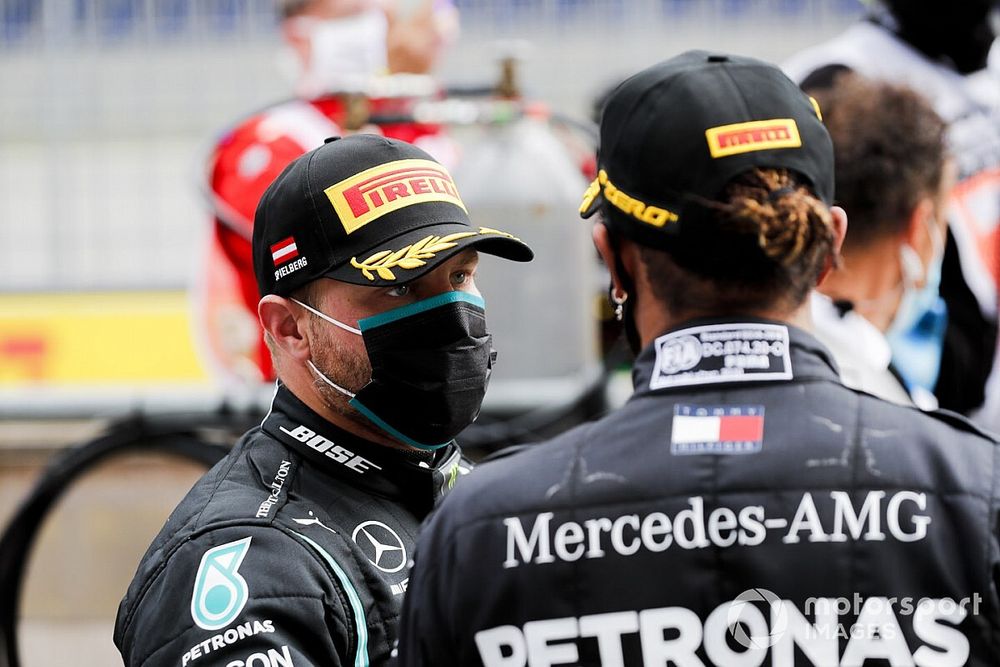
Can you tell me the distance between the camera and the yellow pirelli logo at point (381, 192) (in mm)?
2283

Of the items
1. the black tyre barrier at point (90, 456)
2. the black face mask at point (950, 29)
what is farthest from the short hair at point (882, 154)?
the black tyre barrier at point (90, 456)

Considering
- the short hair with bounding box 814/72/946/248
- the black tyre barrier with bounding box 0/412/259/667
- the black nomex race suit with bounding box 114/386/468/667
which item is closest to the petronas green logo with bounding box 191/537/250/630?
the black nomex race suit with bounding box 114/386/468/667

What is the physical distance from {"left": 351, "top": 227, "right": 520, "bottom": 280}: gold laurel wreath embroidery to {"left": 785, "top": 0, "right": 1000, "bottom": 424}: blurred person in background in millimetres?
2093

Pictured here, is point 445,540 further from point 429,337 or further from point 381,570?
point 429,337

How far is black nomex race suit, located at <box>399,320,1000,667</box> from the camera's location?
5.23 ft

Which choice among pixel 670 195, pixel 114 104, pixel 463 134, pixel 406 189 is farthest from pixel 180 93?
pixel 670 195

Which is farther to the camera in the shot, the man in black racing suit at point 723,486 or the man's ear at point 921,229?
the man's ear at point 921,229

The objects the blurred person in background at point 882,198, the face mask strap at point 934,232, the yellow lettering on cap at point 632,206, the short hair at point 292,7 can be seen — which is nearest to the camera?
the yellow lettering on cap at point 632,206

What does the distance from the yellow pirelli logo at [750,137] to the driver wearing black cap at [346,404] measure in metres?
0.64

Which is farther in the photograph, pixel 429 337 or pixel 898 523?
pixel 429 337

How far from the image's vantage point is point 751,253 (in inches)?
65.9

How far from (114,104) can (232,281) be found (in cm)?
461

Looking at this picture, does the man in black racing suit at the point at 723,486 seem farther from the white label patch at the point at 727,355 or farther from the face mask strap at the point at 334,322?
the face mask strap at the point at 334,322

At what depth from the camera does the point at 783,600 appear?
5.29 feet
